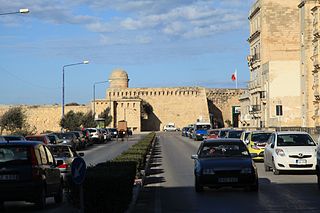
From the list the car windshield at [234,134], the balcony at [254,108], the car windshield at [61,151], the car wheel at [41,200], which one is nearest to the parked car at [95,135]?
the car windshield at [234,134]

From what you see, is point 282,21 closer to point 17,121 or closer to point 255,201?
point 17,121

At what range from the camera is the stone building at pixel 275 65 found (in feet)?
266

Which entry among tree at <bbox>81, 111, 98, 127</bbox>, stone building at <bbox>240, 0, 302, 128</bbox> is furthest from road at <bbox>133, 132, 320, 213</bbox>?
tree at <bbox>81, 111, 98, 127</bbox>

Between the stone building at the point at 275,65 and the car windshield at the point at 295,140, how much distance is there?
170 feet

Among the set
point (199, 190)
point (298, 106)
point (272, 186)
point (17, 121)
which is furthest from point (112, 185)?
point (298, 106)

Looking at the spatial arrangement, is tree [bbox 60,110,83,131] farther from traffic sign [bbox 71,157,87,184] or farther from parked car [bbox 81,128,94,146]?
traffic sign [bbox 71,157,87,184]

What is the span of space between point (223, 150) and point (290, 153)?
567 cm

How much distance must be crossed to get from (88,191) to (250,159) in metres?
7.06

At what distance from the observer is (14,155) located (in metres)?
13.9

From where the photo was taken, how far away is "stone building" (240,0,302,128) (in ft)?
266

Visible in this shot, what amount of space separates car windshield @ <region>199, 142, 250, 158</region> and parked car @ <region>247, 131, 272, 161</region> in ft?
40.5

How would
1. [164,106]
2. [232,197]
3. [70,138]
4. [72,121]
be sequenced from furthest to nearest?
[164,106]
[72,121]
[70,138]
[232,197]

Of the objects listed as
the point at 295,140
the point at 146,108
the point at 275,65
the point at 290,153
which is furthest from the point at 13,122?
the point at 146,108

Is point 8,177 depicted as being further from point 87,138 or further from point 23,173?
point 87,138
